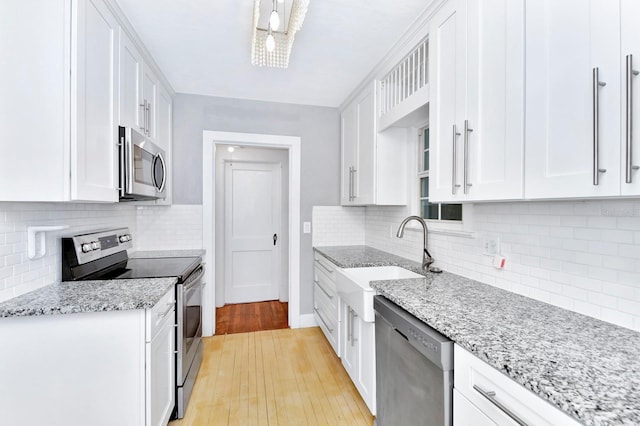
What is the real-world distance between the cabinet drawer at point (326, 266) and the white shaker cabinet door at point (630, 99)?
1.89m

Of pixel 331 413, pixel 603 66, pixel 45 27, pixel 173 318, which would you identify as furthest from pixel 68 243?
pixel 603 66

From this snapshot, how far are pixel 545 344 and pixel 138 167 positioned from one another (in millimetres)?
2172

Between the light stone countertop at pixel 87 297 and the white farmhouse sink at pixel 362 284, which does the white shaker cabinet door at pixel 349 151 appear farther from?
the light stone countertop at pixel 87 297

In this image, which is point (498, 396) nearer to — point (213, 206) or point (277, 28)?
point (277, 28)

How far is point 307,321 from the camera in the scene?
3.33 meters

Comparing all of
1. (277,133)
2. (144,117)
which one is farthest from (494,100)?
(277,133)

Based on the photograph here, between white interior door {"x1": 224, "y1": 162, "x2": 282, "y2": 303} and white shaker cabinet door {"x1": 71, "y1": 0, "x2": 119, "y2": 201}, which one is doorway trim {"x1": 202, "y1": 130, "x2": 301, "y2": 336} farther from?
white shaker cabinet door {"x1": 71, "y1": 0, "x2": 119, "y2": 201}

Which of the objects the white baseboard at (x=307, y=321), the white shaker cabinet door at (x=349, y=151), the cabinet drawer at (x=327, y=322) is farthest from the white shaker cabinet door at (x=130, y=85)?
the white baseboard at (x=307, y=321)

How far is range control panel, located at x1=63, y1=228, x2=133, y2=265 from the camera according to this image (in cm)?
175

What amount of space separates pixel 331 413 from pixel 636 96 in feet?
6.90

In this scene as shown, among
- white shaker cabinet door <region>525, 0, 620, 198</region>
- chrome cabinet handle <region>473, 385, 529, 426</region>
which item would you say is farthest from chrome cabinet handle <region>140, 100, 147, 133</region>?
chrome cabinet handle <region>473, 385, 529, 426</region>

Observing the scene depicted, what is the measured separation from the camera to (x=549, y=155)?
1052 mm

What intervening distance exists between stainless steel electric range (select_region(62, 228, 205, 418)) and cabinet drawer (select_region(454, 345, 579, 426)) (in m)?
1.61

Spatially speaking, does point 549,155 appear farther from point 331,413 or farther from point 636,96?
point 331,413
